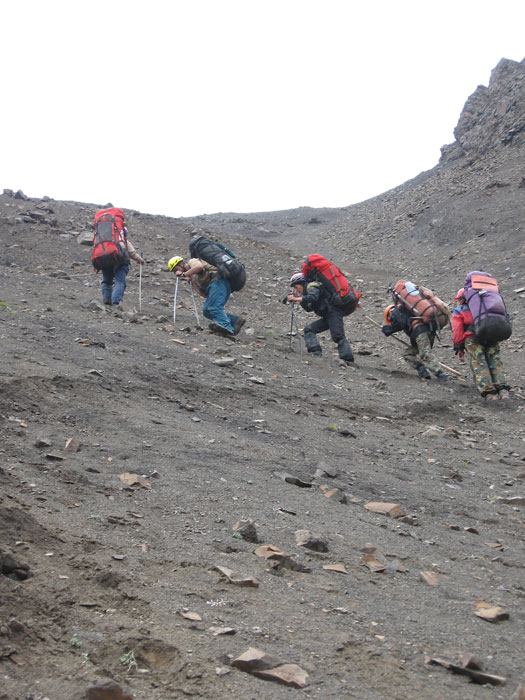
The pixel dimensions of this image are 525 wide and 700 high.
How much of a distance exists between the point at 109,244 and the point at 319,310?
3829 millimetres

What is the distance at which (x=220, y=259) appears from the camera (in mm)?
12133

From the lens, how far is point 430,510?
6020 mm

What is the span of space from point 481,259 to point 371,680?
68.0 feet

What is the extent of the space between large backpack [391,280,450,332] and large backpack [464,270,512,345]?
2.99 ft

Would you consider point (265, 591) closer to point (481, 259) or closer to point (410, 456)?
point (410, 456)

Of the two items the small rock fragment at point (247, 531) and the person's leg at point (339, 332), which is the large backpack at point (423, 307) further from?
the small rock fragment at point (247, 531)

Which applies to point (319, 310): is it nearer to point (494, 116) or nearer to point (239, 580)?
point (239, 580)

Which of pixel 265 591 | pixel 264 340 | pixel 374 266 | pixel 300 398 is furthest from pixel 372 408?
pixel 374 266

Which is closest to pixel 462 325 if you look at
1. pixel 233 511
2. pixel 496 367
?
pixel 496 367

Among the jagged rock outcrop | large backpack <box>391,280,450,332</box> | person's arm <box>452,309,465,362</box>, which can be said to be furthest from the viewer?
the jagged rock outcrop

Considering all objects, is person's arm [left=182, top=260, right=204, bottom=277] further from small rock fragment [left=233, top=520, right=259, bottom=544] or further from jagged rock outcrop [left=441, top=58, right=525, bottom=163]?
jagged rock outcrop [left=441, top=58, right=525, bottom=163]

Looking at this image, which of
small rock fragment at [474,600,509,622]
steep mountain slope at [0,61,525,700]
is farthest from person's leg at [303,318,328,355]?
small rock fragment at [474,600,509,622]

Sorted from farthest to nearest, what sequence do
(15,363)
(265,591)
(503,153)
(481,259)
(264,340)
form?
(503,153), (481,259), (264,340), (15,363), (265,591)

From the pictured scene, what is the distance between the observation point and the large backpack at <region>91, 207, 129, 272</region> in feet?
41.8
